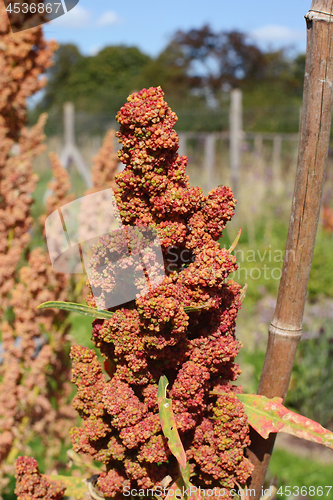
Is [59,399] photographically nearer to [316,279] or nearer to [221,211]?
[221,211]

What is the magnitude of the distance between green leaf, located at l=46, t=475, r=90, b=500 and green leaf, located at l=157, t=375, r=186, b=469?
358mm

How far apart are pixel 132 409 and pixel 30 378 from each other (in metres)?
1.23

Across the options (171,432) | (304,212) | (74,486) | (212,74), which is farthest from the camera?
(212,74)

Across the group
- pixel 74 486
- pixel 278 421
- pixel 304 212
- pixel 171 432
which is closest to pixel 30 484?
pixel 74 486

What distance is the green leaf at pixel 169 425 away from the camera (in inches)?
27.8

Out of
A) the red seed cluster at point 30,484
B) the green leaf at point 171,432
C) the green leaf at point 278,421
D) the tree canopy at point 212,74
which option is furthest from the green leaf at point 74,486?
the tree canopy at point 212,74

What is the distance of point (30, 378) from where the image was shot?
73.3 inches

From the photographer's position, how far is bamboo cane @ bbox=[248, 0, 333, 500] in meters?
0.76

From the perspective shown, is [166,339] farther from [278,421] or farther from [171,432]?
[278,421]

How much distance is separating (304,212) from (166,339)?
35 centimetres

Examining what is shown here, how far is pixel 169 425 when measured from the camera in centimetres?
73

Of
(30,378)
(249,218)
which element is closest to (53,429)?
(30,378)

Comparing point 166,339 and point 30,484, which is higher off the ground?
point 166,339

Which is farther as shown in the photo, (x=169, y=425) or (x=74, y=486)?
(x=74, y=486)
